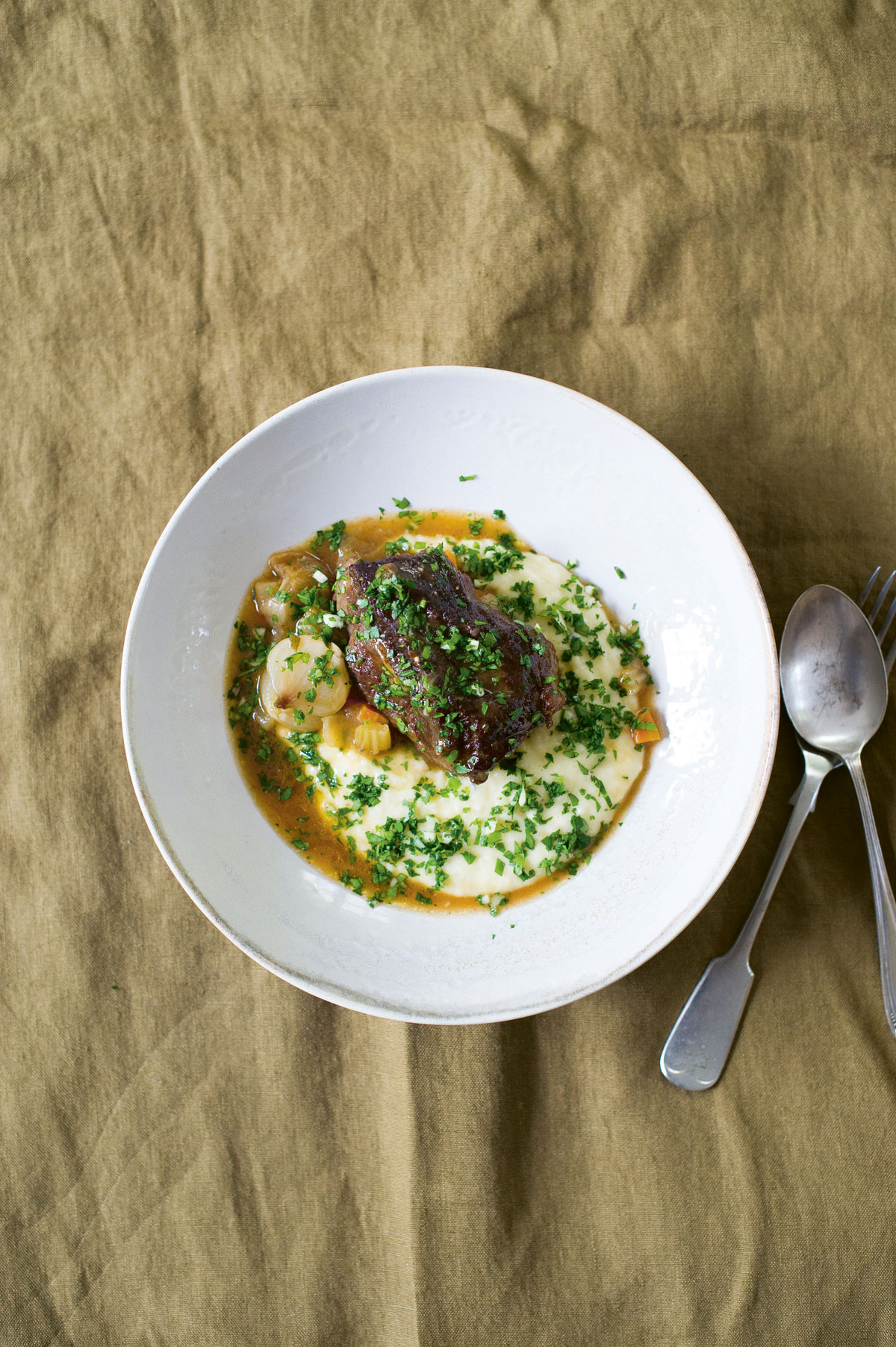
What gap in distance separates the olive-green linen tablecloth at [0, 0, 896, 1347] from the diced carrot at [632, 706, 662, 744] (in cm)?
82

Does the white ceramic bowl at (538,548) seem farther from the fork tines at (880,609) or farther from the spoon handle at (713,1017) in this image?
the fork tines at (880,609)

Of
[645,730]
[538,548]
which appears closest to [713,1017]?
[645,730]

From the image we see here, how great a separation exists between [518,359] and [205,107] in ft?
7.73

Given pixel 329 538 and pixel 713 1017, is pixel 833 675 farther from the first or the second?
pixel 329 538

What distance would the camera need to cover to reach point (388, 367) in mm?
4719

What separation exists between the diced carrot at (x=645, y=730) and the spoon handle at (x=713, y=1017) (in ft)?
2.92

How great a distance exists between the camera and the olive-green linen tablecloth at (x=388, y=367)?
14.0 feet

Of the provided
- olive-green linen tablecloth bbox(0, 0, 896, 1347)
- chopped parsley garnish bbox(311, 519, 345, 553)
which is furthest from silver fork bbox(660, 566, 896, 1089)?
chopped parsley garnish bbox(311, 519, 345, 553)

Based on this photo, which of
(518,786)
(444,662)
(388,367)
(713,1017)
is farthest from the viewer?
(388,367)

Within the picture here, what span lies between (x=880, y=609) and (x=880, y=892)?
1553 mm

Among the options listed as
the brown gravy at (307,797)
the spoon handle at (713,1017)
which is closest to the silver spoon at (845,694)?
the spoon handle at (713,1017)

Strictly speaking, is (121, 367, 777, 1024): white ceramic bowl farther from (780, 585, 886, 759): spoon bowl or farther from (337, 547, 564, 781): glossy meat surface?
(337, 547, 564, 781): glossy meat surface

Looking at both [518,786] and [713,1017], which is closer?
[518,786]

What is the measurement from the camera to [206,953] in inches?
175
